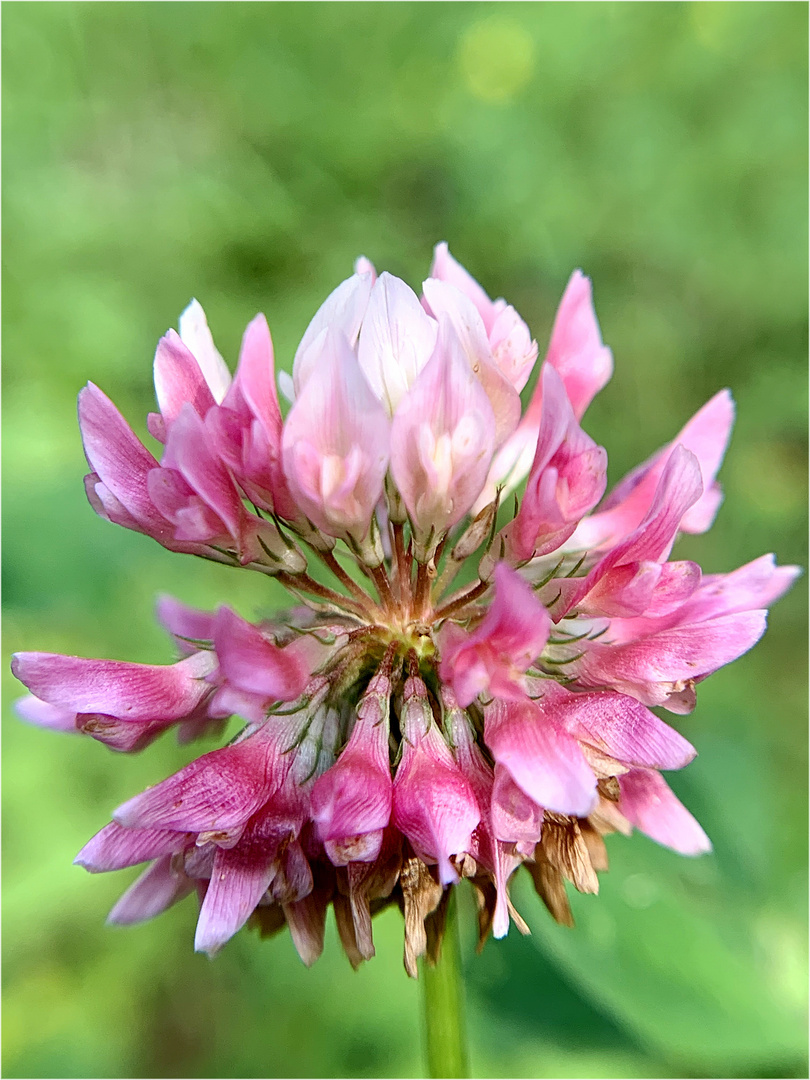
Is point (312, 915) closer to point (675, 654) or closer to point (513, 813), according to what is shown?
point (513, 813)

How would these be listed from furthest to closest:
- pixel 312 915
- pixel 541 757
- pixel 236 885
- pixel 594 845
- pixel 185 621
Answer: pixel 185 621, pixel 594 845, pixel 312 915, pixel 236 885, pixel 541 757

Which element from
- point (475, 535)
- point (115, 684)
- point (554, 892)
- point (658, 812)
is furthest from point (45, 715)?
point (658, 812)

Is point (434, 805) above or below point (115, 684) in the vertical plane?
below

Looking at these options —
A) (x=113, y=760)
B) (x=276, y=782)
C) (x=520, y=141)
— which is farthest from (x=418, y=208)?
(x=276, y=782)

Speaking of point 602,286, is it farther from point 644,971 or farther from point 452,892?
point 452,892

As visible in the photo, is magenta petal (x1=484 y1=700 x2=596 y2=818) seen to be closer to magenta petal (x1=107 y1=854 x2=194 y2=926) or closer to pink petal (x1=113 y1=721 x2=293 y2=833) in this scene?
pink petal (x1=113 y1=721 x2=293 y2=833)

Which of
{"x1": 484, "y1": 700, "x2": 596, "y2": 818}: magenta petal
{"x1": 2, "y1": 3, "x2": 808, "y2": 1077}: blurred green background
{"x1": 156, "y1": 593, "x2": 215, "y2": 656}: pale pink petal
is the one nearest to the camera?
{"x1": 484, "y1": 700, "x2": 596, "y2": 818}: magenta petal

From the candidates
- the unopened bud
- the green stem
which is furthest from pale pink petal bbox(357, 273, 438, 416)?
the green stem
